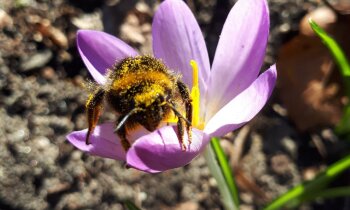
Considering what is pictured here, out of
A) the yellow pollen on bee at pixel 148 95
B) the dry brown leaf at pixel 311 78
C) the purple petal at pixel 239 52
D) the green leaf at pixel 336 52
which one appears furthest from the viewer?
the dry brown leaf at pixel 311 78

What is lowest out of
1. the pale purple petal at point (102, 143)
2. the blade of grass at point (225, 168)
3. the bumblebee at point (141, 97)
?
the blade of grass at point (225, 168)

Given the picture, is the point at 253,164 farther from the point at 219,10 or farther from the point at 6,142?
the point at 6,142

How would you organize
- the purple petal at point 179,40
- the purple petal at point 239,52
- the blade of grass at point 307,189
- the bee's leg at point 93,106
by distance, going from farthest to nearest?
the blade of grass at point 307,189, the purple petal at point 179,40, the purple petal at point 239,52, the bee's leg at point 93,106

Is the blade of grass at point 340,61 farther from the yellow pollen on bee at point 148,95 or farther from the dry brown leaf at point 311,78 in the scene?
the yellow pollen on bee at point 148,95

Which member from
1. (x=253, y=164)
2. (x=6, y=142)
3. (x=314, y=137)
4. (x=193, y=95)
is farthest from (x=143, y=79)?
(x=314, y=137)

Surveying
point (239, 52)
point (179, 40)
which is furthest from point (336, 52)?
point (179, 40)

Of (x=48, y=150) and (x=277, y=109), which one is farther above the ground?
(x=48, y=150)

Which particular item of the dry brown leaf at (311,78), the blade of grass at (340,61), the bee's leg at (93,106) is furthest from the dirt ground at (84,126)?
the bee's leg at (93,106)
